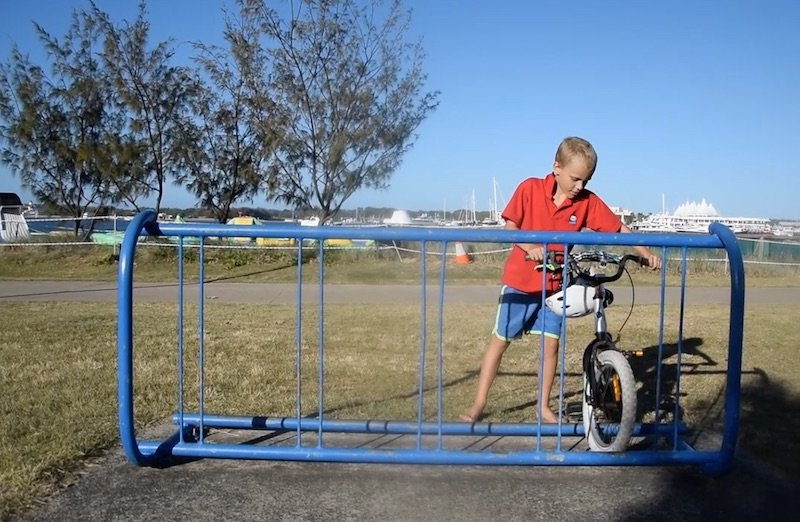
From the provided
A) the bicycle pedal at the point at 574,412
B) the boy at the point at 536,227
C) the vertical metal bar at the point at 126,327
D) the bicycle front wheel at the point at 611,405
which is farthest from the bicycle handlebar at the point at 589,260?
the vertical metal bar at the point at 126,327

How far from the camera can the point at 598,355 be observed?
3.79 metres

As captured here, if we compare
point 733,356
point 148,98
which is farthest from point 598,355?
point 148,98

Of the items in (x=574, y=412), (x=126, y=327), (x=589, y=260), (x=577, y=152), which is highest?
(x=577, y=152)

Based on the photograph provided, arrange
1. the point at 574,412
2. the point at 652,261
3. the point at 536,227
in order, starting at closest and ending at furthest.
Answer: the point at 652,261, the point at 536,227, the point at 574,412

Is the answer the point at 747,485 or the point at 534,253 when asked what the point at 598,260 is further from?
the point at 747,485

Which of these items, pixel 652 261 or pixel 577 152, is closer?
pixel 652 261

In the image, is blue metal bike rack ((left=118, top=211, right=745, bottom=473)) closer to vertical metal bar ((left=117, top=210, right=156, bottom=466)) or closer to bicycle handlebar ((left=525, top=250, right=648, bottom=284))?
vertical metal bar ((left=117, top=210, right=156, bottom=466))

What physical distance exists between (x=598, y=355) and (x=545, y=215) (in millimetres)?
854

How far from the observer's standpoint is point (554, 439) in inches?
160

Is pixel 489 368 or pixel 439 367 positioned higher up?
pixel 439 367

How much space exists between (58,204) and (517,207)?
20.3 metres

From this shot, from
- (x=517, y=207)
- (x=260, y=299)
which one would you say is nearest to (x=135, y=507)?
(x=517, y=207)

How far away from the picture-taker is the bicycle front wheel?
11.3 ft

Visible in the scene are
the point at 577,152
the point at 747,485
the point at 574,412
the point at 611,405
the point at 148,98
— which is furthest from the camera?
the point at 148,98
